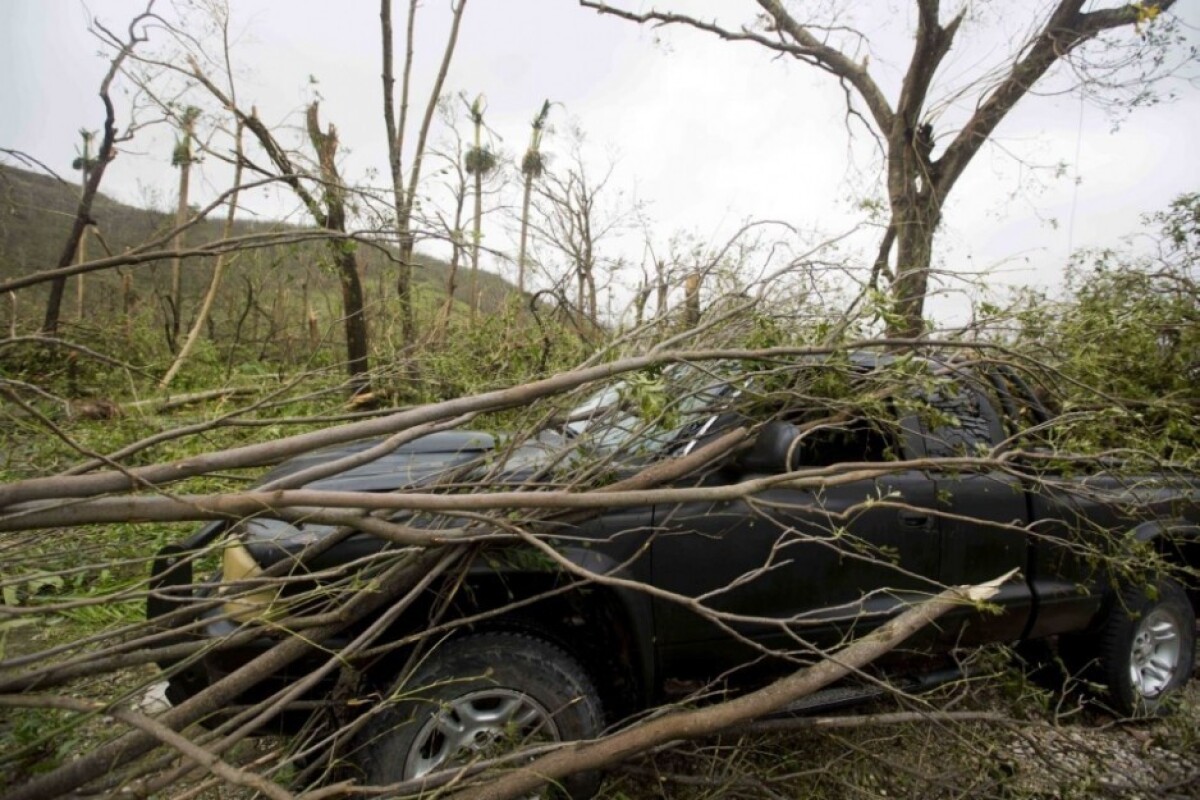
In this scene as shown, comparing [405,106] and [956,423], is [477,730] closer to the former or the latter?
[956,423]

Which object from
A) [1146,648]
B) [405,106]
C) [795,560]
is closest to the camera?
[795,560]

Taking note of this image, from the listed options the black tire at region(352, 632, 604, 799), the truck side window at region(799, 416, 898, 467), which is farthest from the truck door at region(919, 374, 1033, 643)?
the black tire at region(352, 632, 604, 799)

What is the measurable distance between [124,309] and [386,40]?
18.5ft

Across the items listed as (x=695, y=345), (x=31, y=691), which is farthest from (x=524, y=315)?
(x=31, y=691)

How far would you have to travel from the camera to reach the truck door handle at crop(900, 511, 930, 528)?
8.68ft

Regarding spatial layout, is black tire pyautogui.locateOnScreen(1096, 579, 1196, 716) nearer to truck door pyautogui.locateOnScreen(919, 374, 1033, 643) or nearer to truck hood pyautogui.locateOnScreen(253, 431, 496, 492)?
truck door pyautogui.locateOnScreen(919, 374, 1033, 643)

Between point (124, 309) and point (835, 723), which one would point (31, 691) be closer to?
point (835, 723)

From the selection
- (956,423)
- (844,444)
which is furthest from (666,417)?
(956,423)

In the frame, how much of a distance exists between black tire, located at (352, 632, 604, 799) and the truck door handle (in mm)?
1420

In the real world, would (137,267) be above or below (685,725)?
above

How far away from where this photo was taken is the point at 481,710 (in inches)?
83.5

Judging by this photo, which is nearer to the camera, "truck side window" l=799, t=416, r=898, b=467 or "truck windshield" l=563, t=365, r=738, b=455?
"truck windshield" l=563, t=365, r=738, b=455

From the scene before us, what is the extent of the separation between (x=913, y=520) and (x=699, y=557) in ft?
3.25

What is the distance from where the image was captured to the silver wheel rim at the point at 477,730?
2.02 metres
